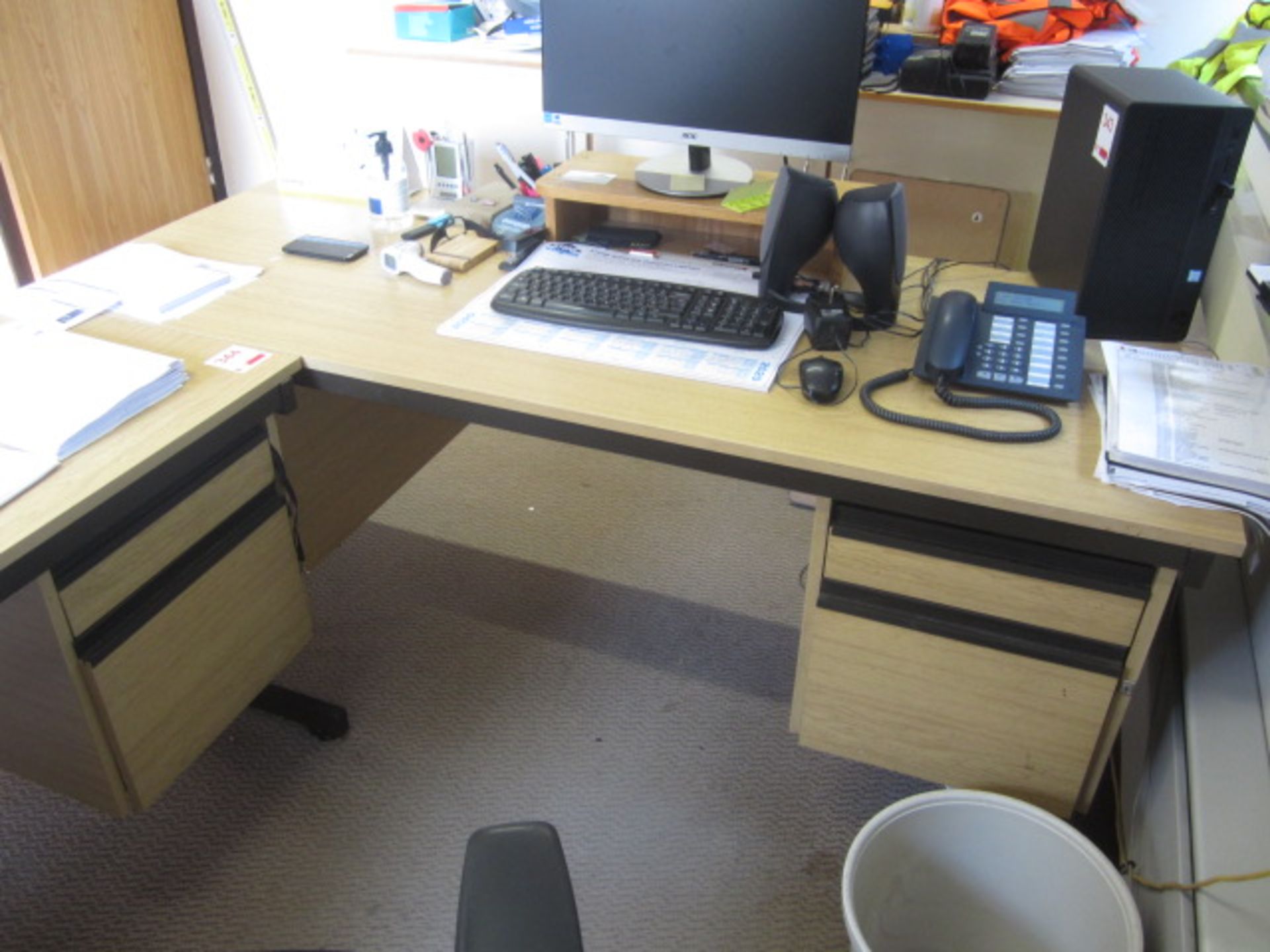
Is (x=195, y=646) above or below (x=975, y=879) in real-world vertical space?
above

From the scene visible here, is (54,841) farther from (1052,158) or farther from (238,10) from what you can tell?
(238,10)

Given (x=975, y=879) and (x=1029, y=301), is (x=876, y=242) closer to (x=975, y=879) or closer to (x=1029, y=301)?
(x=1029, y=301)

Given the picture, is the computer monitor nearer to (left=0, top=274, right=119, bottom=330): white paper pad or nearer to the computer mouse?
the computer mouse

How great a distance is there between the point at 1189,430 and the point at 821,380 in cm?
45

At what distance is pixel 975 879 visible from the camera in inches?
54.5

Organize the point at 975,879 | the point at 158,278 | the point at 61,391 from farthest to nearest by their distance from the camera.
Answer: the point at 158,278 < the point at 975,879 < the point at 61,391

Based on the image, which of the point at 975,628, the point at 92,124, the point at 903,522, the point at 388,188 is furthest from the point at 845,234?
the point at 92,124

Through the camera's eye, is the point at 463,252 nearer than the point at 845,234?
No

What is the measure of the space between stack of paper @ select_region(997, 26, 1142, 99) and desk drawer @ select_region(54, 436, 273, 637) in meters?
2.09

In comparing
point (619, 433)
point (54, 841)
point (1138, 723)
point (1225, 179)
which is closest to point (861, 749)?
point (1138, 723)

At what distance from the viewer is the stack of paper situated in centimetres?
246

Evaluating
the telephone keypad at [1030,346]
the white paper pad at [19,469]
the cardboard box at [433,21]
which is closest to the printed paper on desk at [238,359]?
the white paper pad at [19,469]

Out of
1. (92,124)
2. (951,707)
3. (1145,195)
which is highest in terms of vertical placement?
(1145,195)

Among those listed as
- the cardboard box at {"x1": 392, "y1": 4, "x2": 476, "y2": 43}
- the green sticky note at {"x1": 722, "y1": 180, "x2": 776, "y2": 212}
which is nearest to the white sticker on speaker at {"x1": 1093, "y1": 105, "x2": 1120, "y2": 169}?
A: the green sticky note at {"x1": 722, "y1": 180, "x2": 776, "y2": 212}
